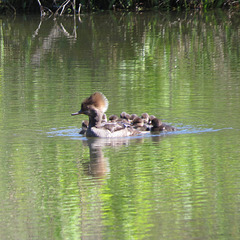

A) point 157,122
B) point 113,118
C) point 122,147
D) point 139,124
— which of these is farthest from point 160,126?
point 122,147

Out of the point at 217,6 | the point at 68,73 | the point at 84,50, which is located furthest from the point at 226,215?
the point at 217,6

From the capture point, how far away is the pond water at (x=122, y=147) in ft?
21.5

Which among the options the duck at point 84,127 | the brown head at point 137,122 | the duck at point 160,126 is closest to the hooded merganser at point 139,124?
the brown head at point 137,122

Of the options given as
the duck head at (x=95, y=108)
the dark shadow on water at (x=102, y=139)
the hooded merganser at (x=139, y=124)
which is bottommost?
the dark shadow on water at (x=102, y=139)

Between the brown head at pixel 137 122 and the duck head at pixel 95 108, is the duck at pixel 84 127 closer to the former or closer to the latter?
the duck head at pixel 95 108

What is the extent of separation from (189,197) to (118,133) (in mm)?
3470

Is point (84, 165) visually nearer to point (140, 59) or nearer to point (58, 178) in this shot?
point (58, 178)

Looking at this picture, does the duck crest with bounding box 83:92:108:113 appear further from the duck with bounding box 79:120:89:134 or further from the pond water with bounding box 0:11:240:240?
the pond water with bounding box 0:11:240:240

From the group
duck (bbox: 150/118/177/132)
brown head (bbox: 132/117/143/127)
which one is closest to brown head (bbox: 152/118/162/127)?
duck (bbox: 150/118/177/132)

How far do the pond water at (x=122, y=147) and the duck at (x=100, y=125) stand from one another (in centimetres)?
20

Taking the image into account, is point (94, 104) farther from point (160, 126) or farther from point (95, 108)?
point (160, 126)

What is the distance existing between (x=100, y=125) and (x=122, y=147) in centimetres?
109

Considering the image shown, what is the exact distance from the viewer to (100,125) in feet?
35.2

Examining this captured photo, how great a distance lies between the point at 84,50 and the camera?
19484 millimetres
